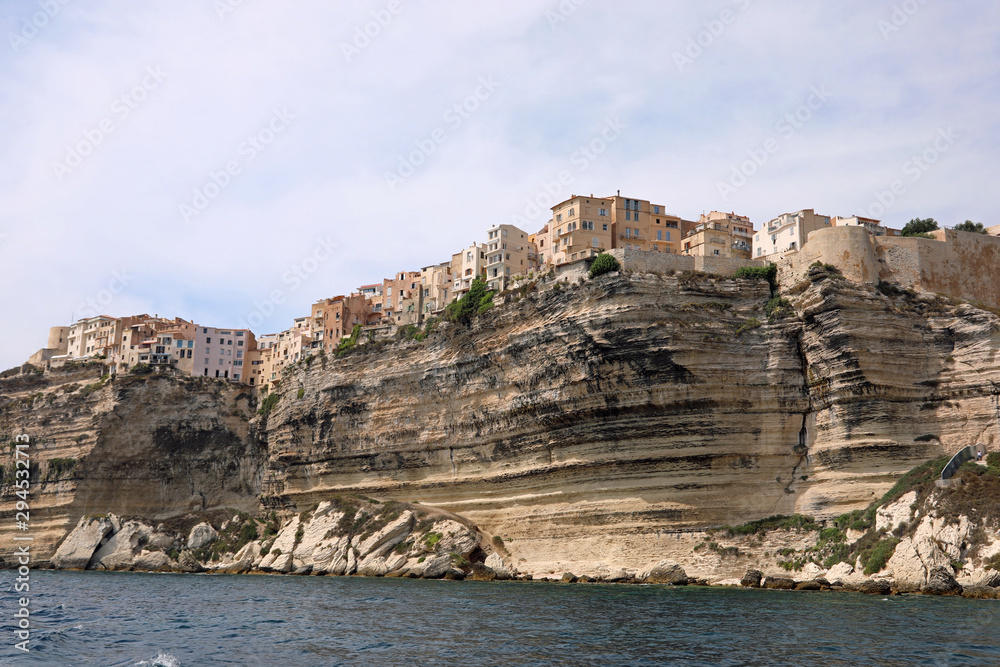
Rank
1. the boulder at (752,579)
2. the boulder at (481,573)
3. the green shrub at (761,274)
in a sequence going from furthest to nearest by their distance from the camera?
the green shrub at (761,274)
the boulder at (481,573)
the boulder at (752,579)

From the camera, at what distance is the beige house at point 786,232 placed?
55.1 m

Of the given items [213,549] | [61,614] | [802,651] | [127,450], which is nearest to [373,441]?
[213,549]

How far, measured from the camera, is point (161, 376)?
81.2m

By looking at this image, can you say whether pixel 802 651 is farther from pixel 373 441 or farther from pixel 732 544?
pixel 373 441

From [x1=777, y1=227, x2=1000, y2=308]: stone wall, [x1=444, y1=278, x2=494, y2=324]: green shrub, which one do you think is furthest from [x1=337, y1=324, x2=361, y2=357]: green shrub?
[x1=777, y1=227, x2=1000, y2=308]: stone wall

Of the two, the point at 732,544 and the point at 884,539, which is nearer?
the point at 884,539

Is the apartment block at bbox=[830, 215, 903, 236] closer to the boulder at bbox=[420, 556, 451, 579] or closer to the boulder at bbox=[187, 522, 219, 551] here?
the boulder at bbox=[420, 556, 451, 579]

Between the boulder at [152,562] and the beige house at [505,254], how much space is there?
3282cm

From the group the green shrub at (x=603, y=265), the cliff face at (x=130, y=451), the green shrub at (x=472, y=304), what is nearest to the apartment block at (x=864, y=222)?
the green shrub at (x=603, y=265)

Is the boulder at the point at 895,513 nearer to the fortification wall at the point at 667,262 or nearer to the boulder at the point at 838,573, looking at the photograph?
the boulder at the point at 838,573

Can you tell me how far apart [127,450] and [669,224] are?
49991 mm

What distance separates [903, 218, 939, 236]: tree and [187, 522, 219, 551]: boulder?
5586cm

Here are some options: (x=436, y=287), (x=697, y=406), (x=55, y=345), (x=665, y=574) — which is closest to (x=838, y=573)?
(x=665, y=574)

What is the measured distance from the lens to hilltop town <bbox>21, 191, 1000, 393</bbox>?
167ft
